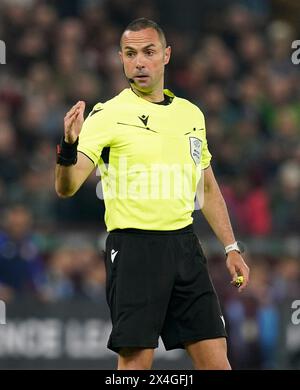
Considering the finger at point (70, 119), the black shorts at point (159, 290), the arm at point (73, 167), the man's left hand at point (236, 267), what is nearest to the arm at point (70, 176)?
the arm at point (73, 167)

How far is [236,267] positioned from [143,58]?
130 cm

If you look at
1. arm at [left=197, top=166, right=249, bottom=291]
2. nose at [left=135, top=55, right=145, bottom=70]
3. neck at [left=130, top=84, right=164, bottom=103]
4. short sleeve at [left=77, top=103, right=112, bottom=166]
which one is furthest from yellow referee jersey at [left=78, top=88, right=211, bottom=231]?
arm at [left=197, top=166, right=249, bottom=291]

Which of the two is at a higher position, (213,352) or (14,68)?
(14,68)

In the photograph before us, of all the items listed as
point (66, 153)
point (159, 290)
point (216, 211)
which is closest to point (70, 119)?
point (66, 153)

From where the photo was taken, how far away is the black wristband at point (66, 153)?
6293 millimetres

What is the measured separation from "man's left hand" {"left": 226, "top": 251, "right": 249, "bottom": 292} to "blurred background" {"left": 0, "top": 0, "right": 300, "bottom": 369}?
5093 millimetres

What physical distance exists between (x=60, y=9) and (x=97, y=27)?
535 mm

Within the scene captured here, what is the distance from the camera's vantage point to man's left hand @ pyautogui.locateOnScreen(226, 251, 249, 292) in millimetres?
6965

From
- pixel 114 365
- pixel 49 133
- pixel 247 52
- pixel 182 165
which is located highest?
pixel 247 52

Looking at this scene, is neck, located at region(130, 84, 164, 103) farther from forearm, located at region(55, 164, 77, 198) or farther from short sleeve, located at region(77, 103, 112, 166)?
forearm, located at region(55, 164, 77, 198)

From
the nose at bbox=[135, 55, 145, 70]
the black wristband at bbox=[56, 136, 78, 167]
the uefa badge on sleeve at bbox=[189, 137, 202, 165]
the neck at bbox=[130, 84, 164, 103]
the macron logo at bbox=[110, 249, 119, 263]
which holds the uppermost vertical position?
the nose at bbox=[135, 55, 145, 70]
